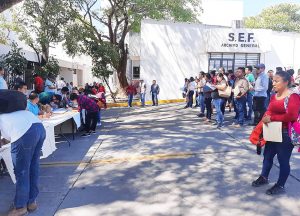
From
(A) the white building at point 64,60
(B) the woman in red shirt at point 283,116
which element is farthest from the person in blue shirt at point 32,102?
(A) the white building at point 64,60

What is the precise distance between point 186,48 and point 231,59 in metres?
2.94

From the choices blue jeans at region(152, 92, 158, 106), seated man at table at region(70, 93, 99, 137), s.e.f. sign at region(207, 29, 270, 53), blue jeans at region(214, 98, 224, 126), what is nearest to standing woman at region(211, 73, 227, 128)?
blue jeans at region(214, 98, 224, 126)

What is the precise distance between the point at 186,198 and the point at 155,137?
4.01m

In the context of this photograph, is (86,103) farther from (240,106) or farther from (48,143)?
(240,106)

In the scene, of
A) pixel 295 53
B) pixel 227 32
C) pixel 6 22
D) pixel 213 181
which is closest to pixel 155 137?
pixel 213 181

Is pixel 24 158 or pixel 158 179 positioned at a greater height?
pixel 24 158

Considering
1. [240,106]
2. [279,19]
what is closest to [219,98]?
[240,106]

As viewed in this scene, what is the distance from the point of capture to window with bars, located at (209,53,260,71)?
19922 mm

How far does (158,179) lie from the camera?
5.20 meters

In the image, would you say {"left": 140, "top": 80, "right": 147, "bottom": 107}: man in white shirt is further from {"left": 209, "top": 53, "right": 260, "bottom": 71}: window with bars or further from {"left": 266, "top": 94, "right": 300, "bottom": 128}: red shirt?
{"left": 266, "top": 94, "right": 300, "bottom": 128}: red shirt

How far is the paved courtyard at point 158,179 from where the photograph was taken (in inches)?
163

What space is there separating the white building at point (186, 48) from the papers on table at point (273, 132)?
49.1 ft

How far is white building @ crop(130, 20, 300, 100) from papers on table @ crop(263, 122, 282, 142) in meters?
15.0

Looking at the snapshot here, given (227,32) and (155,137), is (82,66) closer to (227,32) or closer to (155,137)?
(227,32)
